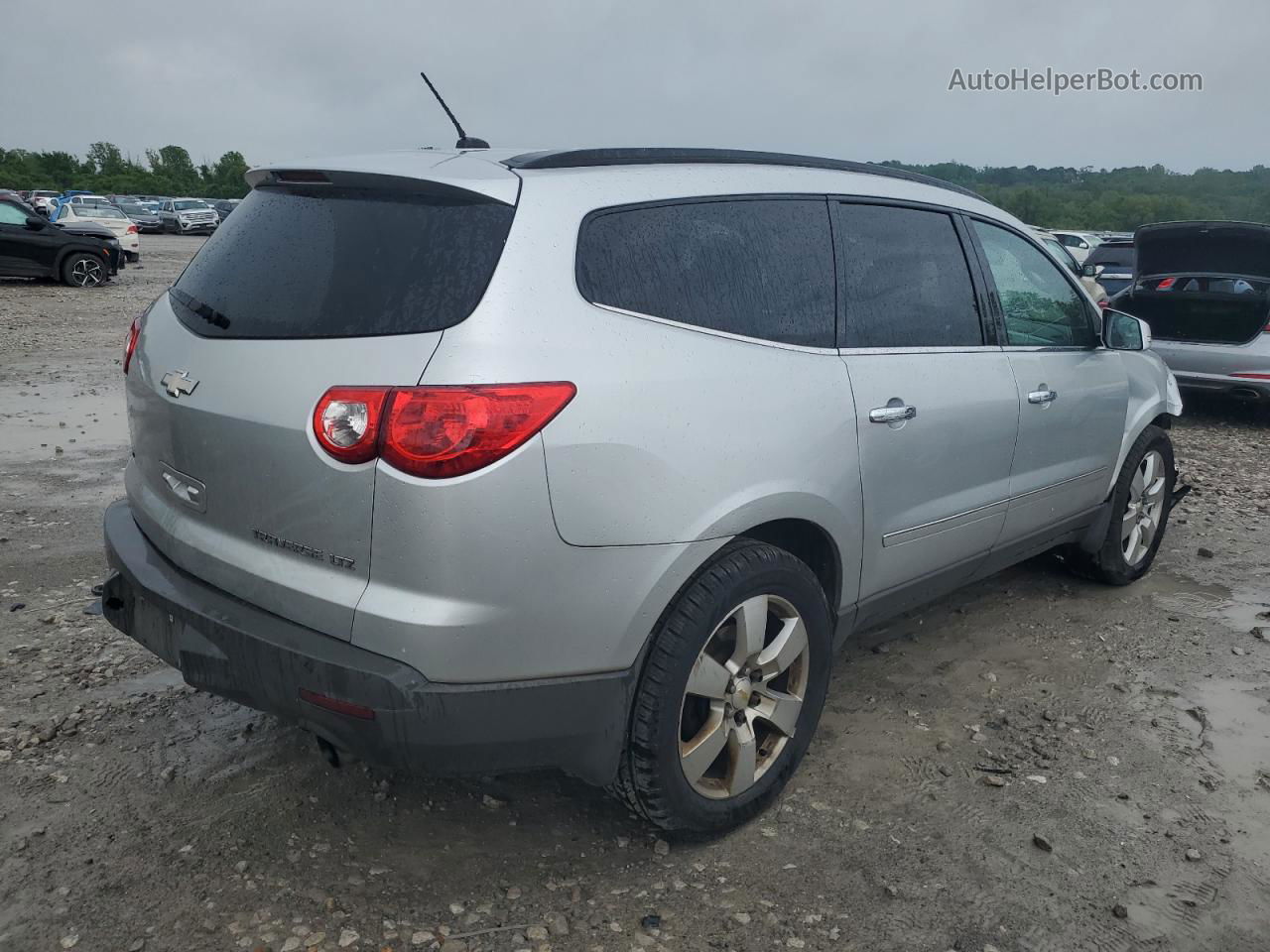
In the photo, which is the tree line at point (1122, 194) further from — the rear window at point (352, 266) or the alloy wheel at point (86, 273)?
the rear window at point (352, 266)

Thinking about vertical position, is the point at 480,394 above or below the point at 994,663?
above

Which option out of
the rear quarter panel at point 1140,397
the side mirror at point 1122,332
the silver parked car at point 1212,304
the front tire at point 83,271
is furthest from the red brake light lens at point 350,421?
the front tire at point 83,271

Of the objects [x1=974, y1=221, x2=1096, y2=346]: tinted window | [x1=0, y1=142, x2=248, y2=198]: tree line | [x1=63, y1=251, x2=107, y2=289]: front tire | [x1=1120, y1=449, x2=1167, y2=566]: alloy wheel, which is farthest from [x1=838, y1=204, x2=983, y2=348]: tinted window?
[x1=0, y1=142, x2=248, y2=198]: tree line

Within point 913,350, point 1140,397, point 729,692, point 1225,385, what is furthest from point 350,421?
point 1225,385

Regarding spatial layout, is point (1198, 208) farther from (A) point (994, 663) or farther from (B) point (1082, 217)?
(A) point (994, 663)

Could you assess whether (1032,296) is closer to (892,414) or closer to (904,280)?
(904,280)

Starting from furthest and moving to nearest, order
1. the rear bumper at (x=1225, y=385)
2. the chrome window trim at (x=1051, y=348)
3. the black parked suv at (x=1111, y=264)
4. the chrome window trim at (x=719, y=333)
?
the black parked suv at (x=1111, y=264)
the rear bumper at (x=1225, y=385)
the chrome window trim at (x=1051, y=348)
the chrome window trim at (x=719, y=333)

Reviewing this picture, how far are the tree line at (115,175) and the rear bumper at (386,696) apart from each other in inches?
3289

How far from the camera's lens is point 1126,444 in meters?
4.53

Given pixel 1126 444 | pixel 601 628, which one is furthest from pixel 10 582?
pixel 1126 444

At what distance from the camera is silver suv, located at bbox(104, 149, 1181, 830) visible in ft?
7.26

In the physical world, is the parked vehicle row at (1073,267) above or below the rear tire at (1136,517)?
above

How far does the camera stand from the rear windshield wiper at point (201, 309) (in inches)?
103

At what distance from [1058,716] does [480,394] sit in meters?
2.48
